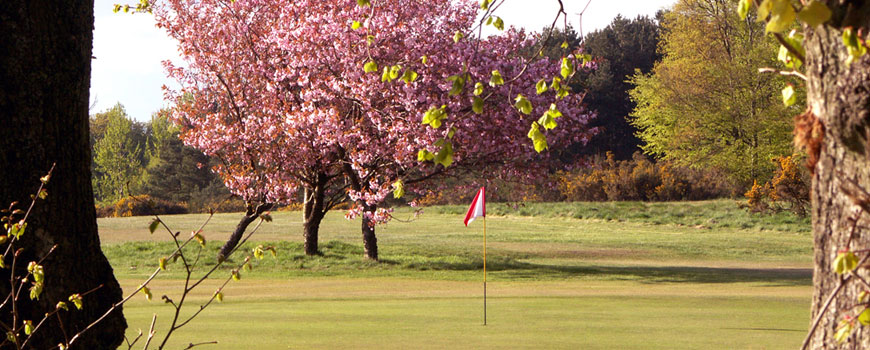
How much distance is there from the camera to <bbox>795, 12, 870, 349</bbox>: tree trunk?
325 cm

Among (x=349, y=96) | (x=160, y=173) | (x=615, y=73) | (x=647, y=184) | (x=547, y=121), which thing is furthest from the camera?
(x=615, y=73)

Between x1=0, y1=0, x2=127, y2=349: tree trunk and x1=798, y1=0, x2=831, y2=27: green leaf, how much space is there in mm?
4237

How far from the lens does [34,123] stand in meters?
5.34

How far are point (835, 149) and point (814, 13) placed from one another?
0.82m

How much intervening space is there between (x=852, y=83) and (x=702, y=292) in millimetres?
13489

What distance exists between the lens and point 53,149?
17.8ft

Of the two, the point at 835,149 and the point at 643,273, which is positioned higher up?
the point at 835,149

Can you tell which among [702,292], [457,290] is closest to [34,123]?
[457,290]

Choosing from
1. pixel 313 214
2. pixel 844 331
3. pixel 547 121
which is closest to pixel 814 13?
pixel 844 331

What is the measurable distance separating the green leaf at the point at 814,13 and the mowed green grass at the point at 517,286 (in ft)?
21.0

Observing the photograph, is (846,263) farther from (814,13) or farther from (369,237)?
(369,237)

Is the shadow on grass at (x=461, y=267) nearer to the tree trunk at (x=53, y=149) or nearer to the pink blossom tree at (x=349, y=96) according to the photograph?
the pink blossom tree at (x=349, y=96)

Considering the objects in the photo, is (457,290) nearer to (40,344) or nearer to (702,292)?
(702,292)

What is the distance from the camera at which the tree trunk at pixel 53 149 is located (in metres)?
5.30
